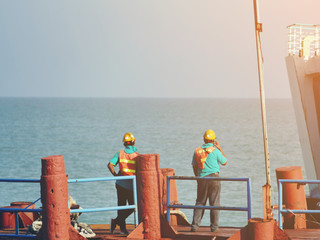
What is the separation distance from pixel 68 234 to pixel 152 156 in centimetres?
169

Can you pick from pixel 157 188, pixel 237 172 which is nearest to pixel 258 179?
pixel 237 172

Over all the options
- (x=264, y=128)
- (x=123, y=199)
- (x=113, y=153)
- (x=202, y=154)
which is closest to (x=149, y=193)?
(x=123, y=199)

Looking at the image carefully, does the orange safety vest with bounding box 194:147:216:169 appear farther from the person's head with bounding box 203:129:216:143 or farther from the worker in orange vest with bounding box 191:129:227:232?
the person's head with bounding box 203:129:216:143

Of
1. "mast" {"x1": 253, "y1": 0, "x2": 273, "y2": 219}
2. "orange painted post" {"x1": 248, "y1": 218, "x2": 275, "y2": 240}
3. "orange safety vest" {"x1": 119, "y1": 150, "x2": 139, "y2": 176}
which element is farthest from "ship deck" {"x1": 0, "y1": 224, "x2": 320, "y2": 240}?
"orange safety vest" {"x1": 119, "y1": 150, "x2": 139, "y2": 176}

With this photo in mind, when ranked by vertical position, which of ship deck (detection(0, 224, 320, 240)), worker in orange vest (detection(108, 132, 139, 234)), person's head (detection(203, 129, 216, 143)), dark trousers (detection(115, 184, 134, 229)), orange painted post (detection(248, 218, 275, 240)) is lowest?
ship deck (detection(0, 224, 320, 240))

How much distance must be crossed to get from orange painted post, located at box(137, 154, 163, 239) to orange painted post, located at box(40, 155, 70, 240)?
3.64ft

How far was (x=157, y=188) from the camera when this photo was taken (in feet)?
31.7

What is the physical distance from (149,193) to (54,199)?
1396mm

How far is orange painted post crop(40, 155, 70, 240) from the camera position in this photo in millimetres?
9312

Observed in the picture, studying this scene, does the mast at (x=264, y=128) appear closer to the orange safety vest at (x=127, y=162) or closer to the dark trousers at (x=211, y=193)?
the dark trousers at (x=211, y=193)

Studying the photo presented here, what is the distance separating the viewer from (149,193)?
961cm

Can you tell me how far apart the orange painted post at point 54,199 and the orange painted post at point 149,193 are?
111 cm

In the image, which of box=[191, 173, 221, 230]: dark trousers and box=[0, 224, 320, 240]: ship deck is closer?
box=[0, 224, 320, 240]: ship deck

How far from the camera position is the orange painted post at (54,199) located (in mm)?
9312
